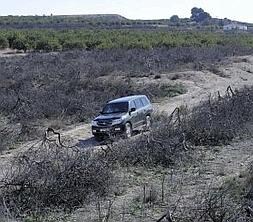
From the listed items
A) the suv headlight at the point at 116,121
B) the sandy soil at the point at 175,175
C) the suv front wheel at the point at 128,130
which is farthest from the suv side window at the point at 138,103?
the sandy soil at the point at 175,175

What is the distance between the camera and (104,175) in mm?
13367

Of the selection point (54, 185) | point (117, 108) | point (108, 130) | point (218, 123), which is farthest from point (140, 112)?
point (54, 185)

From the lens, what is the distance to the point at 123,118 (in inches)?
826

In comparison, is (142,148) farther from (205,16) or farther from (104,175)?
(205,16)

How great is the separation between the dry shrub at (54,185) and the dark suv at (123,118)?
22.9 ft

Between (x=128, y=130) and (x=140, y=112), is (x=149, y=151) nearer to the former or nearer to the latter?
(x=128, y=130)

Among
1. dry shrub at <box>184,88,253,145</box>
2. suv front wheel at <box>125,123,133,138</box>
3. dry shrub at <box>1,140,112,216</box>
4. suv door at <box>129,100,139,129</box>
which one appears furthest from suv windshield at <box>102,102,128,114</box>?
dry shrub at <box>1,140,112,216</box>

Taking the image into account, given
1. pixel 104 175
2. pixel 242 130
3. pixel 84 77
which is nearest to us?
pixel 104 175

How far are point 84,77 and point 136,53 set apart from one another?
15693mm

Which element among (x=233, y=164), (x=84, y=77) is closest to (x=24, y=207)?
(x=233, y=164)

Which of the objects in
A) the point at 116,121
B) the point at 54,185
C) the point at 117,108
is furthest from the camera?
the point at 117,108

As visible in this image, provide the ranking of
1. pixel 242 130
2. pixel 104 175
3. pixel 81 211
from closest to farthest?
1. pixel 81 211
2. pixel 104 175
3. pixel 242 130

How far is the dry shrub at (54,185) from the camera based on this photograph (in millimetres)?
12297

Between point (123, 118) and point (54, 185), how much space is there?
341 inches
